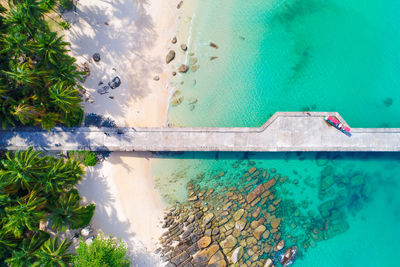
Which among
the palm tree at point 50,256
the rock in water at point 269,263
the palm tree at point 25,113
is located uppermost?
the palm tree at point 25,113

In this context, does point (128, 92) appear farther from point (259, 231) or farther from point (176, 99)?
point (259, 231)

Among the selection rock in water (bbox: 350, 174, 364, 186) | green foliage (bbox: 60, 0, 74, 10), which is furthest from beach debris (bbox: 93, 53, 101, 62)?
rock in water (bbox: 350, 174, 364, 186)

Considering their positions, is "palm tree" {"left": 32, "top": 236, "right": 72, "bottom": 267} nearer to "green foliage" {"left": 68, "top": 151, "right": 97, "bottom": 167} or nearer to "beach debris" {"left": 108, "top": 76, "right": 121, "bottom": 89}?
"green foliage" {"left": 68, "top": 151, "right": 97, "bottom": 167}

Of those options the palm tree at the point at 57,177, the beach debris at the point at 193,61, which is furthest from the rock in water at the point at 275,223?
the palm tree at the point at 57,177

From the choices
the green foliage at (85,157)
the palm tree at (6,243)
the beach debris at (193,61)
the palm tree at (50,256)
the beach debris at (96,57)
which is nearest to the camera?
the palm tree at (6,243)

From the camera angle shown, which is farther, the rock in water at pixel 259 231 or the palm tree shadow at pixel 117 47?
the rock in water at pixel 259 231

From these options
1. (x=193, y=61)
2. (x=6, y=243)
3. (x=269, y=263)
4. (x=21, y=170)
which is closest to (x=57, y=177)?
(x=21, y=170)

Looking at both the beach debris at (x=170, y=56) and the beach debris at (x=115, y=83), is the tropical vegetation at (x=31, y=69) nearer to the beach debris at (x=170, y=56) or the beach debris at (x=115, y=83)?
the beach debris at (x=115, y=83)
